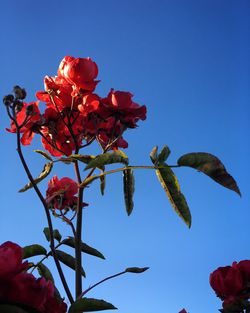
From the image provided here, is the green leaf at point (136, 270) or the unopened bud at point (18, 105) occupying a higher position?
the unopened bud at point (18, 105)

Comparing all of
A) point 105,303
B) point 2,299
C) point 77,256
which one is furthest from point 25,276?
point 77,256

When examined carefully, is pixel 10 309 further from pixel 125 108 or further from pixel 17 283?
pixel 125 108

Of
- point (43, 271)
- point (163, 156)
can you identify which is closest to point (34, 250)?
point (43, 271)

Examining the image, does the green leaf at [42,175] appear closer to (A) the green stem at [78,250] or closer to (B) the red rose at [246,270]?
(A) the green stem at [78,250]

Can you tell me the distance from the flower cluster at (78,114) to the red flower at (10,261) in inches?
27.9

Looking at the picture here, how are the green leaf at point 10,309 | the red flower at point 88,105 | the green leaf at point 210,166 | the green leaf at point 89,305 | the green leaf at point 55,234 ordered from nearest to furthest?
the green leaf at point 10,309, the green leaf at point 89,305, the green leaf at point 210,166, the red flower at point 88,105, the green leaf at point 55,234

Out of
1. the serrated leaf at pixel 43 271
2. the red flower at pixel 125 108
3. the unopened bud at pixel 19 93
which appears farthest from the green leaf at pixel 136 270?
the unopened bud at pixel 19 93

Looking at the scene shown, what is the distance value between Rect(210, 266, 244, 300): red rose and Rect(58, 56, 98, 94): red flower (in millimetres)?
755

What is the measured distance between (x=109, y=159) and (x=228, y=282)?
18.8 inches

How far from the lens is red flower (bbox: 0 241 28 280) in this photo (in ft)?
2.87

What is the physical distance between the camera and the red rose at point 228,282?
131cm

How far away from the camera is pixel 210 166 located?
136 centimetres

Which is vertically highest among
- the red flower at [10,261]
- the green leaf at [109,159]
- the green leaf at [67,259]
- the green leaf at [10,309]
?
the green leaf at [109,159]

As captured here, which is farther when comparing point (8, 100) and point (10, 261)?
point (8, 100)
